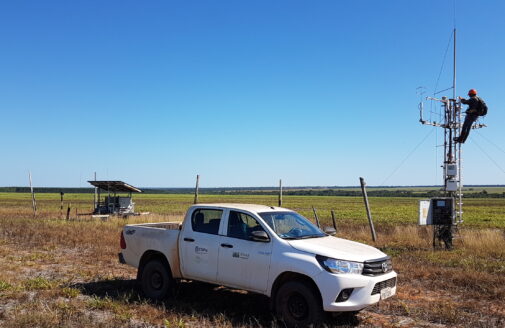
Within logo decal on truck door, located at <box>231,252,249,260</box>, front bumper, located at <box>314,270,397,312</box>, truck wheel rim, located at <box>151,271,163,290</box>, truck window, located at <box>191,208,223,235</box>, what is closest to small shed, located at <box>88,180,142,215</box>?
truck wheel rim, located at <box>151,271,163,290</box>

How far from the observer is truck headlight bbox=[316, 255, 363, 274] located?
608 centimetres

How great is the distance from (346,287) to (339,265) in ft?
1.01

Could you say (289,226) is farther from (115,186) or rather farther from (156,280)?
(115,186)

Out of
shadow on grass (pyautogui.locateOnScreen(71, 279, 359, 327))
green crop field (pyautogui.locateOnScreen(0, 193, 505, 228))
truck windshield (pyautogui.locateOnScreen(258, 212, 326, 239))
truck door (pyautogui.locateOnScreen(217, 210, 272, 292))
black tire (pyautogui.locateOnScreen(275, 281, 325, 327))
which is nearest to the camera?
black tire (pyautogui.locateOnScreen(275, 281, 325, 327))

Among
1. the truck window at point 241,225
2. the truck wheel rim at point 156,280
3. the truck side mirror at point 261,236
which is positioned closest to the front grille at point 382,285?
the truck side mirror at point 261,236

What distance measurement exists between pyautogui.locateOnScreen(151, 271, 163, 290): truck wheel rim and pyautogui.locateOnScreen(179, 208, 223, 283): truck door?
63cm

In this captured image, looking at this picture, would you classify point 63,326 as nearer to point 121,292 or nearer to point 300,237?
point 121,292

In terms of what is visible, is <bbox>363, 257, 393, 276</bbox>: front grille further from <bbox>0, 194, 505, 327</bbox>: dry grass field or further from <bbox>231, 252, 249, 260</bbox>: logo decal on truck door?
<bbox>231, 252, 249, 260</bbox>: logo decal on truck door

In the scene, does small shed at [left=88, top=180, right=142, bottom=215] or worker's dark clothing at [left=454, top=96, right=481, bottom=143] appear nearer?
worker's dark clothing at [left=454, top=96, right=481, bottom=143]

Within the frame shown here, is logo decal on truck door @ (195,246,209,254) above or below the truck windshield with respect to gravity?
below

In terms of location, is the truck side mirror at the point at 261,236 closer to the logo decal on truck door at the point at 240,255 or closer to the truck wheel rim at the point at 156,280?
the logo decal on truck door at the point at 240,255

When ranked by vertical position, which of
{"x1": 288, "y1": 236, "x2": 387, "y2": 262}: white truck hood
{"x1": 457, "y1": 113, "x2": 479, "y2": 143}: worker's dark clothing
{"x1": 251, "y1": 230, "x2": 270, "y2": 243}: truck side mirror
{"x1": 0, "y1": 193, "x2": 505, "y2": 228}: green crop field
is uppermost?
{"x1": 457, "y1": 113, "x2": 479, "y2": 143}: worker's dark clothing

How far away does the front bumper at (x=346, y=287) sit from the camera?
19.4 ft

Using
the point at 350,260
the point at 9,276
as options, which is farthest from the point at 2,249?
the point at 350,260
